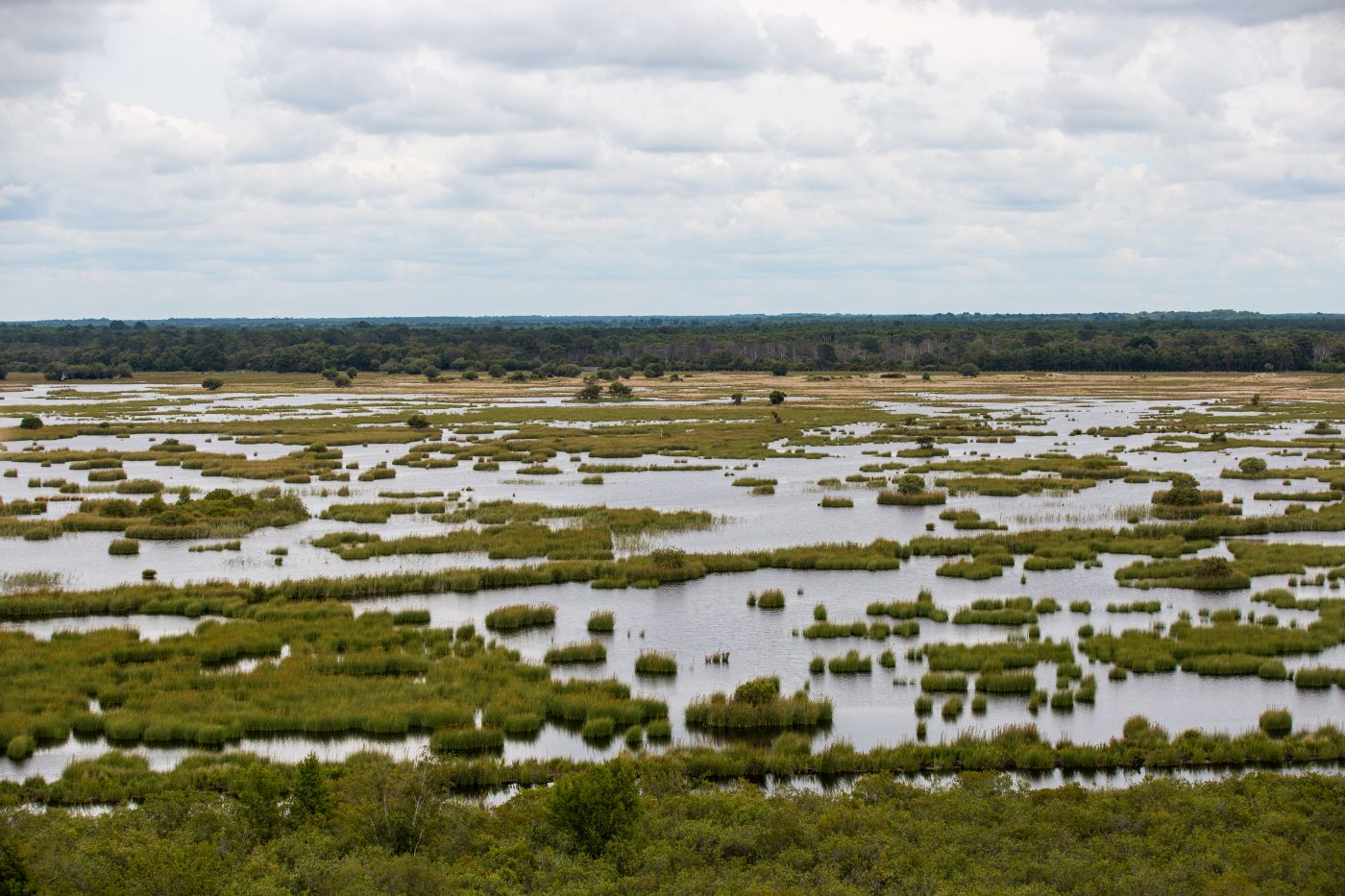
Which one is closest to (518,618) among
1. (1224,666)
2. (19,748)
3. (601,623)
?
(601,623)

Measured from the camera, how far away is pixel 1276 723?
25016 mm

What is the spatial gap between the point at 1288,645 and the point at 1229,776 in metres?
9.91

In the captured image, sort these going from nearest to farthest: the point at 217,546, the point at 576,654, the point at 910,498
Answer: the point at 576,654 → the point at 217,546 → the point at 910,498

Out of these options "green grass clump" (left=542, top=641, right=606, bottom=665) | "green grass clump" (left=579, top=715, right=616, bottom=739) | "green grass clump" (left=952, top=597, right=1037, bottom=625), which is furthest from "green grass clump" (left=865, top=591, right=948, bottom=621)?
"green grass clump" (left=579, top=715, right=616, bottom=739)

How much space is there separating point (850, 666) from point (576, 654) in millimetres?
6613

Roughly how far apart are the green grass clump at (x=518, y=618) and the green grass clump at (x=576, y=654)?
122 inches

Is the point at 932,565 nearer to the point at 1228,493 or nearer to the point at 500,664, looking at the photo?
the point at 500,664

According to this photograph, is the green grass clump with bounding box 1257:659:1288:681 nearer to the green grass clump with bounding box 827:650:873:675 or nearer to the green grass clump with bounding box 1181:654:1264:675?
the green grass clump with bounding box 1181:654:1264:675

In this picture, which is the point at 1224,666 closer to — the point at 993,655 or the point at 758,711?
the point at 993,655

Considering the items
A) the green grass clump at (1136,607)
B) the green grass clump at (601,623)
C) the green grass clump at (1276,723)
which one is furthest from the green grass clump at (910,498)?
the green grass clump at (1276,723)

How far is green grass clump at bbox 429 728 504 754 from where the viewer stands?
79.9 feet

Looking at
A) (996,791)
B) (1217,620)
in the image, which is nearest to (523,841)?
(996,791)

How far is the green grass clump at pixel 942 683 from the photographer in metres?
27.8

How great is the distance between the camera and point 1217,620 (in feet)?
109
